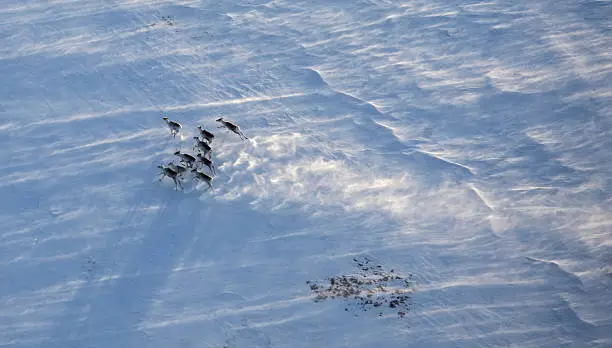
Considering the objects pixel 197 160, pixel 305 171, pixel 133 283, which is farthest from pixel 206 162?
pixel 133 283

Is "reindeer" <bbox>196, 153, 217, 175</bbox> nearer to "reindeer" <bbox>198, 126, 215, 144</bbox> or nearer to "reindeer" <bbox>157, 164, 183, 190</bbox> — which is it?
"reindeer" <bbox>198, 126, 215, 144</bbox>

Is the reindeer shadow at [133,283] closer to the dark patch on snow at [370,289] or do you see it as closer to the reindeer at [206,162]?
the reindeer at [206,162]

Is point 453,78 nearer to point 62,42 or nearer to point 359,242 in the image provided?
point 359,242

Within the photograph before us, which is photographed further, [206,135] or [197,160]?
[197,160]

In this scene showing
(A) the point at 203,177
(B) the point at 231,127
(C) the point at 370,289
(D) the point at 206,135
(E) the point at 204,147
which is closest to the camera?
(C) the point at 370,289

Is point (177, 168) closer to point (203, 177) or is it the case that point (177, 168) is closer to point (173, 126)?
point (203, 177)

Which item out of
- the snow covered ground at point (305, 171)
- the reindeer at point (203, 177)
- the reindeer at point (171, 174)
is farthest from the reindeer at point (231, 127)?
the reindeer at point (171, 174)

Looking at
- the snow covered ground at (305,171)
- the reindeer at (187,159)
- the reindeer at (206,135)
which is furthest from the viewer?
the reindeer at (206,135)
